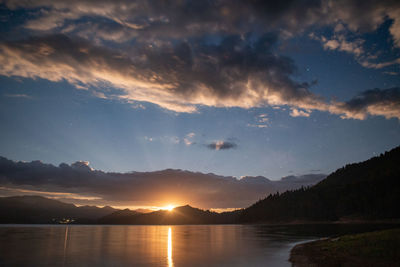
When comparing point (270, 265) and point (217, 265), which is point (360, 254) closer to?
point (270, 265)

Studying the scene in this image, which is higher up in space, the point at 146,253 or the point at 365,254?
the point at 365,254

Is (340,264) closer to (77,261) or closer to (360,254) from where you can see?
(360,254)

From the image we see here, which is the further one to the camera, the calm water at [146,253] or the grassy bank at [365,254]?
the calm water at [146,253]

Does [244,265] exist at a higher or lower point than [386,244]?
lower

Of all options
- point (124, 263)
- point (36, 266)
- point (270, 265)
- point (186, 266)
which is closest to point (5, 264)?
point (36, 266)

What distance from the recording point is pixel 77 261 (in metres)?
46.2

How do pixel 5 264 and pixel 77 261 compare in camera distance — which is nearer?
pixel 5 264

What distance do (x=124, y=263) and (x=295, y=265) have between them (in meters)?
27.1

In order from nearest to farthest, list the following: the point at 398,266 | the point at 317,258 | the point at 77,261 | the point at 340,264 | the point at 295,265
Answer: the point at 398,266
the point at 340,264
the point at 295,265
the point at 317,258
the point at 77,261

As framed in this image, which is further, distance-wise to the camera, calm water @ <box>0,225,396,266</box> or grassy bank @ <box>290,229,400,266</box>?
calm water @ <box>0,225,396,266</box>

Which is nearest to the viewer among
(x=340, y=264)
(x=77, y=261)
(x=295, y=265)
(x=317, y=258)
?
(x=340, y=264)

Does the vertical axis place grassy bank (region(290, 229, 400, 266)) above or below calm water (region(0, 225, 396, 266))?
above

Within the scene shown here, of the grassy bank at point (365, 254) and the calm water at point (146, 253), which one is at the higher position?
the grassy bank at point (365, 254)

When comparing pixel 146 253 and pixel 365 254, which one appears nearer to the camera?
pixel 365 254
